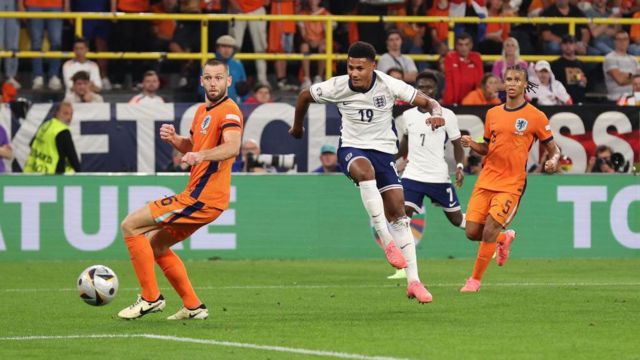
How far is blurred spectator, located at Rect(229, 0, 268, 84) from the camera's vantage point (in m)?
23.4

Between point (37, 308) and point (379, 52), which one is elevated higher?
→ point (379, 52)

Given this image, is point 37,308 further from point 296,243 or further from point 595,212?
point 595,212

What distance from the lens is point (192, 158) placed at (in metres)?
10.7

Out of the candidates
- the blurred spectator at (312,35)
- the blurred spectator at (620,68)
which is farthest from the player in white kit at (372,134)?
the blurred spectator at (620,68)

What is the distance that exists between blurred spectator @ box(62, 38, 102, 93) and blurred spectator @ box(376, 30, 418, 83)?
14.6 feet

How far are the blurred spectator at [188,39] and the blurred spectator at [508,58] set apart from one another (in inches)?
195

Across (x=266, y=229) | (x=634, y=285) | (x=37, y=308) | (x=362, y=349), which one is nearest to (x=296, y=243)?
(x=266, y=229)

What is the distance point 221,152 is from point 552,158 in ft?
15.3

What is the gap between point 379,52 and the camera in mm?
23891

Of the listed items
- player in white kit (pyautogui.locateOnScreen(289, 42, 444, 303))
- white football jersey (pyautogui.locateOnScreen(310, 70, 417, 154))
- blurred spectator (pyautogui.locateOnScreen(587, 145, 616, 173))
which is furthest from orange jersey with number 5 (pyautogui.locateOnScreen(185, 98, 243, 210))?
blurred spectator (pyautogui.locateOnScreen(587, 145, 616, 173))

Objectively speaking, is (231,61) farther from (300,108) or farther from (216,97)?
(216,97)

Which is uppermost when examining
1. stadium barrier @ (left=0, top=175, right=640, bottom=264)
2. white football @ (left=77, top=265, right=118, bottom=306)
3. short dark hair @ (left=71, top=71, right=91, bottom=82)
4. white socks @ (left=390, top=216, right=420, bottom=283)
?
short dark hair @ (left=71, top=71, right=91, bottom=82)

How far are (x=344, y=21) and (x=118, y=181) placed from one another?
521 cm

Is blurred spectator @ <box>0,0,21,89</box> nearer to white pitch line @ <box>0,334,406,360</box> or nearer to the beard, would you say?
the beard
